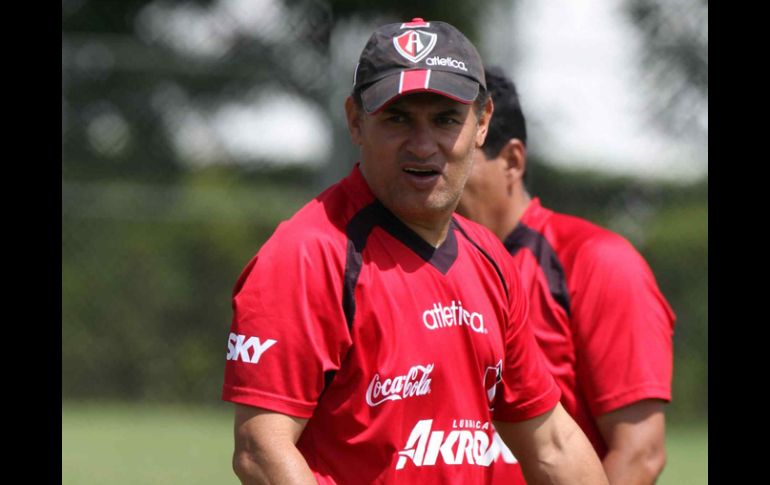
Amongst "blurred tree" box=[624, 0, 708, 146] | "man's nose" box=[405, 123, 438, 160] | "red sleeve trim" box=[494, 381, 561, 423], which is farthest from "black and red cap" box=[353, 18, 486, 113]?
"blurred tree" box=[624, 0, 708, 146]

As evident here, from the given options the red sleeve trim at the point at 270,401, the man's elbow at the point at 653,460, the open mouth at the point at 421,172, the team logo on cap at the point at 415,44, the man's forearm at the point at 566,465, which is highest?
the team logo on cap at the point at 415,44

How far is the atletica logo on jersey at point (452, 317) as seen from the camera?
345cm

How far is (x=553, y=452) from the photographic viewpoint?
381 cm

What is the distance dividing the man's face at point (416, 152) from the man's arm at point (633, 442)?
1.26 metres

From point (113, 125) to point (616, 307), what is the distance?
9.52 m

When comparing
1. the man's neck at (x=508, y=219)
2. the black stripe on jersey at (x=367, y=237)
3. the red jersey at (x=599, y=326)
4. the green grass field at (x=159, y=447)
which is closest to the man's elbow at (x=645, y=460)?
the red jersey at (x=599, y=326)

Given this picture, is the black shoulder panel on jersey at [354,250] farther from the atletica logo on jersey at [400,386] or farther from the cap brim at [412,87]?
the cap brim at [412,87]

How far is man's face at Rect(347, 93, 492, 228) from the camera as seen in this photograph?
349 centimetres

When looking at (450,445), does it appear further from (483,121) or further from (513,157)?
(513,157)

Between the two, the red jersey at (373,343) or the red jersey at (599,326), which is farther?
the red jersey at (599,326)

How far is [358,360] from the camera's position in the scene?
10.8 feet

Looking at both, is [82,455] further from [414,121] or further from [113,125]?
[414,121]

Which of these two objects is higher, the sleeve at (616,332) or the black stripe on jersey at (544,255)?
the black stripe on jersey at (544,255)

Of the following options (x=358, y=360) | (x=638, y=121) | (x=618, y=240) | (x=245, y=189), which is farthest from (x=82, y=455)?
(x=358, y=360)
